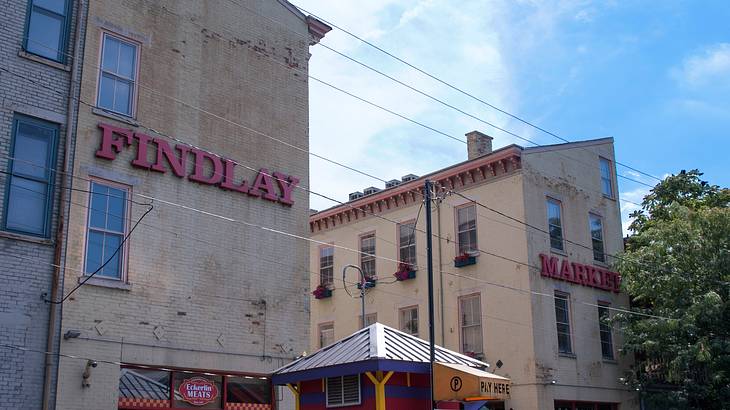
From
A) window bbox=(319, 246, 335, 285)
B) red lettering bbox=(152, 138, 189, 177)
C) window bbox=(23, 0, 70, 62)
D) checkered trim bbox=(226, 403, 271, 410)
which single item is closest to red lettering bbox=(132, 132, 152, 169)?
red lettering bbox=(152, 138, 189, 177)

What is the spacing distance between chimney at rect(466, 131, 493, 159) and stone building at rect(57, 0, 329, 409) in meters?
11.0

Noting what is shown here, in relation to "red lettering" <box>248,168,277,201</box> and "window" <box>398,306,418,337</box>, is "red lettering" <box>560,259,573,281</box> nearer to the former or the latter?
"window" <box>398,306,418,337</box>

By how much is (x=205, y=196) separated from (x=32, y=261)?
4.44 meters

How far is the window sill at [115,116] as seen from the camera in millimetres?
17688

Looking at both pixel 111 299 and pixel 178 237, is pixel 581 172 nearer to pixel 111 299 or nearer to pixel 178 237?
pixel 178 237

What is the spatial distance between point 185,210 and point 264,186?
93.5 inches

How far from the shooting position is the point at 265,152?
20938 mm

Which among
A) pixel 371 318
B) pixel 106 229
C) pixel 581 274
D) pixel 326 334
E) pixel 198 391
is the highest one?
pixel 581 274

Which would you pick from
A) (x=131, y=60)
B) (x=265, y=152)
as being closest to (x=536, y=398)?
(x=265, y=152)

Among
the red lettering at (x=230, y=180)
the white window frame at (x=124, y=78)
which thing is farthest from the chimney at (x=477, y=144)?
the white window frame at (x=124, y=78)

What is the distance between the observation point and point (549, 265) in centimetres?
2811

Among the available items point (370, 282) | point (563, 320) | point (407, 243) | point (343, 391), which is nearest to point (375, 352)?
point (343, 391)

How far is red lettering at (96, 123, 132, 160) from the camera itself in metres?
17.5

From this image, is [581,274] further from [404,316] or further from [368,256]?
[368,256]
